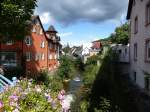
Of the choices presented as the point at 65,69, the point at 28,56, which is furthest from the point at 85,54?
the point at 65,69

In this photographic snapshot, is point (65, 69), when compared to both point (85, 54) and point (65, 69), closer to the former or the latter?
point (65, 69)

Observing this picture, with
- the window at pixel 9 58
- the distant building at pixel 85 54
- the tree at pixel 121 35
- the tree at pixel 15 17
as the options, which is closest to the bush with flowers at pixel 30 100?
the tree at pixel 15 17

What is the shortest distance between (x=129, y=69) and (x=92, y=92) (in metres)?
12.4

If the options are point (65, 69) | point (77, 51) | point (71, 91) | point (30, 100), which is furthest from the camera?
point (77, 51)

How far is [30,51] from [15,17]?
24015 millimetres

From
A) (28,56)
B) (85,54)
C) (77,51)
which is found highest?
(77,51)

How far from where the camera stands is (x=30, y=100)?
237 inches

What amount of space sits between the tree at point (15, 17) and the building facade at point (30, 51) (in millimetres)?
10289

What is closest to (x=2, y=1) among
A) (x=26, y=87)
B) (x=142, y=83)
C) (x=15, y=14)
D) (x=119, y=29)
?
(x=15, y=14)

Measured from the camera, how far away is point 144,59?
23859mm

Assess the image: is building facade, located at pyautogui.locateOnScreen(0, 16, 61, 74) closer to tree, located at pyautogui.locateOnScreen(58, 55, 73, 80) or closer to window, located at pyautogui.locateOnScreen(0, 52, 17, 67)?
window, located at pyautogui.locateOnScreen(0, 52, 17, 67)

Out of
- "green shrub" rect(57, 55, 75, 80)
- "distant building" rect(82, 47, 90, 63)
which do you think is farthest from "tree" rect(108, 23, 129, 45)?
"green shrub" rect(57, 55, 75, 80)

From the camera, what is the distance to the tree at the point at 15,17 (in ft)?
93.2

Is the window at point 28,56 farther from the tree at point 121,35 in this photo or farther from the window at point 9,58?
the tree at point 121,35
